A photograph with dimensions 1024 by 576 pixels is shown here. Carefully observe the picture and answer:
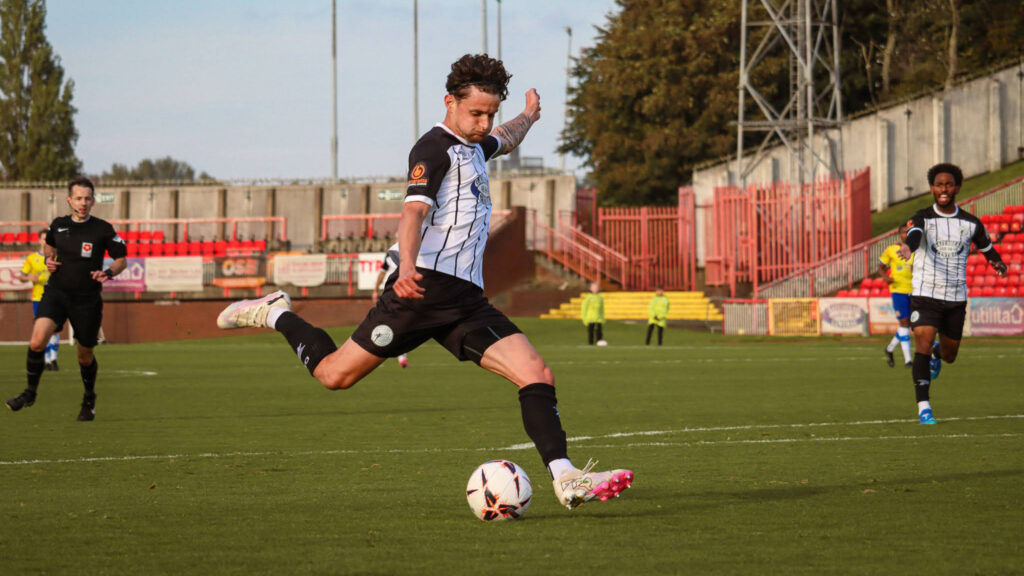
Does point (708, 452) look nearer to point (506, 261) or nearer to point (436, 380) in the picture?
point (436, 380)

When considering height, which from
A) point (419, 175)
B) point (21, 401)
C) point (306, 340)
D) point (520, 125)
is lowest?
point (21, 401)

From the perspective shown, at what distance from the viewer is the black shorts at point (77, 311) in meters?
11.4

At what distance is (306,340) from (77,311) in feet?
16.8

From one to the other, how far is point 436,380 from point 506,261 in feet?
84.3

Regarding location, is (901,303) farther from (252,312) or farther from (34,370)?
(252,312)

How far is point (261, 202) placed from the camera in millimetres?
63438

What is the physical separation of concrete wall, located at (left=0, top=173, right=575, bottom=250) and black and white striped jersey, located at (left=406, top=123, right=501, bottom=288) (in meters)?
49.9

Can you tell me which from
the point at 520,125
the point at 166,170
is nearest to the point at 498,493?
the point at 520,125

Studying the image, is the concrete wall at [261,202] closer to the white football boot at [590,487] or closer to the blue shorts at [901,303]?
the blue shorts at [901,303]

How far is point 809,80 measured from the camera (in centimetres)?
3950

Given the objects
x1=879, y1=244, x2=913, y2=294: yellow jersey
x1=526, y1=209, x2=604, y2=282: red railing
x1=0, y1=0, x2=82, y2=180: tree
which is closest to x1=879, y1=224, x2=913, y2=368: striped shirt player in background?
x1=879, y1=244, x2=913, y2=294: yellow jersey

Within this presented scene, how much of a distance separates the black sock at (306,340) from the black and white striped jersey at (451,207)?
0.91 metres

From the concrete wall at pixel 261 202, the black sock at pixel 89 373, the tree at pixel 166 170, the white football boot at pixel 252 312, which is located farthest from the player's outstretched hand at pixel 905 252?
the tree at pixel 166 170

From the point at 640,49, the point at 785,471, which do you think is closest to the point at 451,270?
the point at 785,471
